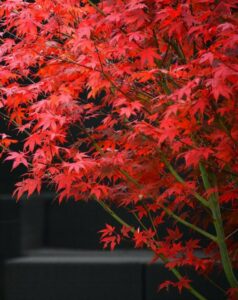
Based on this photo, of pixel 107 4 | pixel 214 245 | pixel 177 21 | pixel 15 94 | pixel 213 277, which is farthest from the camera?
pixel 213 277

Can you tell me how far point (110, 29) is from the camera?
5.56 m

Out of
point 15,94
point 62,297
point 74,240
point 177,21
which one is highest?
point 177,21

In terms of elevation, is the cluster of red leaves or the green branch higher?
the cluster of red leaves

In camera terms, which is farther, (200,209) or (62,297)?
(62,297)

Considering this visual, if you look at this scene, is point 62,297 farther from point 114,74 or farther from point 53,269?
point 114,74

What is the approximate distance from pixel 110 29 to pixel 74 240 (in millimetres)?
3874

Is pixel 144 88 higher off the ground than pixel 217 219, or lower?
higher

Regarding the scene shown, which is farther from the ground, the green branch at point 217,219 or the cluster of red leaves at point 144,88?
the cluster of red leaves at point 144,88

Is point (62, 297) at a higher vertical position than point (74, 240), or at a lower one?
lower

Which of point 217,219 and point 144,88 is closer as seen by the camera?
point 217,219

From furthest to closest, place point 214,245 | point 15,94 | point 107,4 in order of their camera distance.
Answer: point 214,245 → point 15,94 → point 107,4

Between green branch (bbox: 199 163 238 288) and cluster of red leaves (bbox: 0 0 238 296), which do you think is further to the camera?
green branch (bbox: 199 163 238 288)

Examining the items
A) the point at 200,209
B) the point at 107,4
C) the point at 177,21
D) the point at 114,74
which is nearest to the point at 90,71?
the point at 114,74

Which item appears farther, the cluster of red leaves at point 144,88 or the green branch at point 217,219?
the green branch at point 217,219
